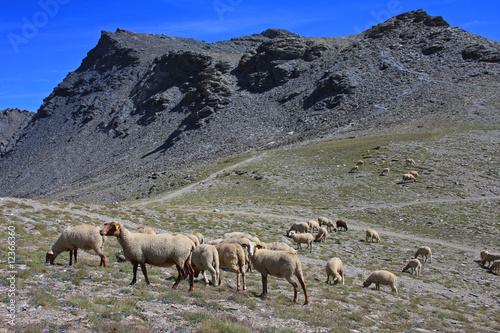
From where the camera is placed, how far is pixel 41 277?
11.0 m

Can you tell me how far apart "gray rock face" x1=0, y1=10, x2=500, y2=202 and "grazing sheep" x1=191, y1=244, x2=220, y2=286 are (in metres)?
63.4

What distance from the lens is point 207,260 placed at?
13227mm

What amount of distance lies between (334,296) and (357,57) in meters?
118

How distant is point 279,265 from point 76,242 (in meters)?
8.19

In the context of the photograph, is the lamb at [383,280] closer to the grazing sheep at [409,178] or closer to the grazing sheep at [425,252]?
the grazing sheep at [425,252]

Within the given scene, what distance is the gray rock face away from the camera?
9338cm

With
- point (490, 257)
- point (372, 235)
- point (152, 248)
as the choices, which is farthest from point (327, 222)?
point (152, 248)

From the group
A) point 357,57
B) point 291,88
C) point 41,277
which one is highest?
point 357,57

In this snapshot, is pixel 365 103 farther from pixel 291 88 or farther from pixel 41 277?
pixel 41 277

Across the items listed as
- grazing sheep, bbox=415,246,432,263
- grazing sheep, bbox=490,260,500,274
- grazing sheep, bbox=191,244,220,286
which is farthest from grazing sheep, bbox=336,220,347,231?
grazing sheep, bbox=191,244,220,286

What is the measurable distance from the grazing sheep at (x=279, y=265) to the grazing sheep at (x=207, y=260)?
5.11 ft

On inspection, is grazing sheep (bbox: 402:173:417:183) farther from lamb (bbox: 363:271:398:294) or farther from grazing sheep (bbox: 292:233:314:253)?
lamb (bbox: 363:271:398:294)

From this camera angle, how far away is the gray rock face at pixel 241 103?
93.4 m

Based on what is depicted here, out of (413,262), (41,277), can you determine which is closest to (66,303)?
(41,277)
